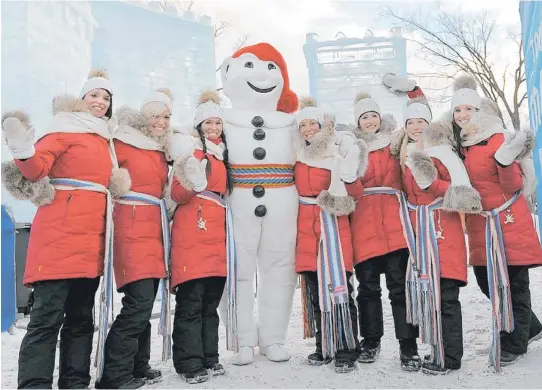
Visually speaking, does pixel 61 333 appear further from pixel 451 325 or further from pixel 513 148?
pixel 513 148

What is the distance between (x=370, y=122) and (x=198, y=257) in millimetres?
1303

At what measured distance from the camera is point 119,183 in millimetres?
2541

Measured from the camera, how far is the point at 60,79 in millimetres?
11445

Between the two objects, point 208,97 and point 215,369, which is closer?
point 215,369

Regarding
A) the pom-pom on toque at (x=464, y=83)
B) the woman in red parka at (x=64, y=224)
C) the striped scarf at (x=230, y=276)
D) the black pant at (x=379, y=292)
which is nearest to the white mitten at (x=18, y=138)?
the woman in red parka at (x=64, y=224)

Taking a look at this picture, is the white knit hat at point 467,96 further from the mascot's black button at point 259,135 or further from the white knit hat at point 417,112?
the mascot's black button at point 259,135

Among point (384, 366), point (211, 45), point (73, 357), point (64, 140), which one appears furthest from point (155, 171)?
point (211, 45)

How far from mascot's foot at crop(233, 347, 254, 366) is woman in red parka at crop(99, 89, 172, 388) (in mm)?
475

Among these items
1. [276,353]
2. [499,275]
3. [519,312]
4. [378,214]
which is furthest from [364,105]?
[276,353]

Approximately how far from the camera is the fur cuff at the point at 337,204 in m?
2.79

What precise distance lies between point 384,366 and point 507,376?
622 millimetres

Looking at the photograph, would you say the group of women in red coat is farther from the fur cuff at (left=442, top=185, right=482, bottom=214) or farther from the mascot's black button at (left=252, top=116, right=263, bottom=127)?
the mascot's black button at (left=252, top=116, right=263, bottom=127)

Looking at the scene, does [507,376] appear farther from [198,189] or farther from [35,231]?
[35,231]

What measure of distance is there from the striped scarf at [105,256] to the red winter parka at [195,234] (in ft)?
1.15
